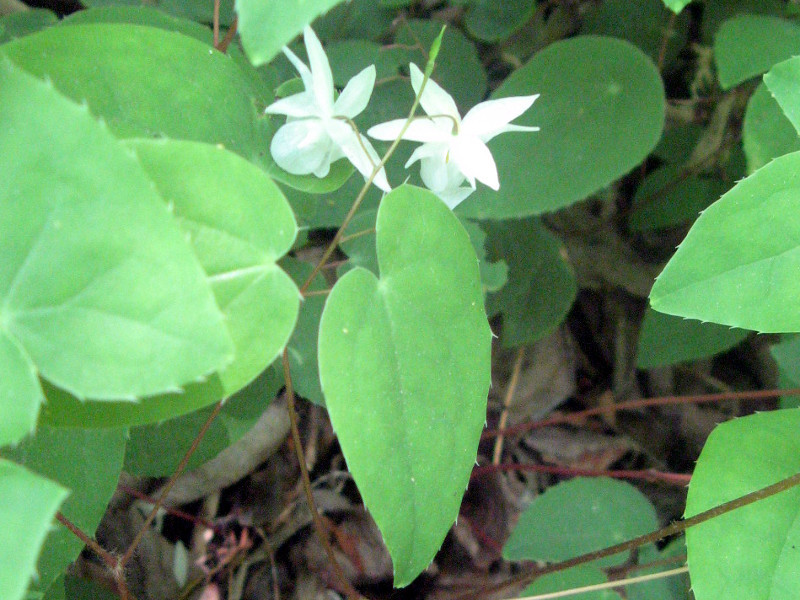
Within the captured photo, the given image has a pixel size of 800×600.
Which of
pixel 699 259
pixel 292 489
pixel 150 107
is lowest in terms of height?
pixel 292 489

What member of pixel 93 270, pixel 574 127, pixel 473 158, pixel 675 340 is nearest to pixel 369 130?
pixel 473 158

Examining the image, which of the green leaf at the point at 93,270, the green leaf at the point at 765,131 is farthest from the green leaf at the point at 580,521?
the green leaf at the point at 93,270

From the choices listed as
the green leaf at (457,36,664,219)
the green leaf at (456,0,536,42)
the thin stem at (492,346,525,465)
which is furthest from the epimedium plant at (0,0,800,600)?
the green leaf at (456,0,536,42)

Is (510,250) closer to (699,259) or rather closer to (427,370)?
(699,259)

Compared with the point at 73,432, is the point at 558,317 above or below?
below

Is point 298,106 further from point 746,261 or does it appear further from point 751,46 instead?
point 751,46

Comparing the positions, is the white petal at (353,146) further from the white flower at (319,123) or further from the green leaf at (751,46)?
the green leaf at (751,46)

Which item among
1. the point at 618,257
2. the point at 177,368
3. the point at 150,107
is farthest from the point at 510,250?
the point at 177,368
